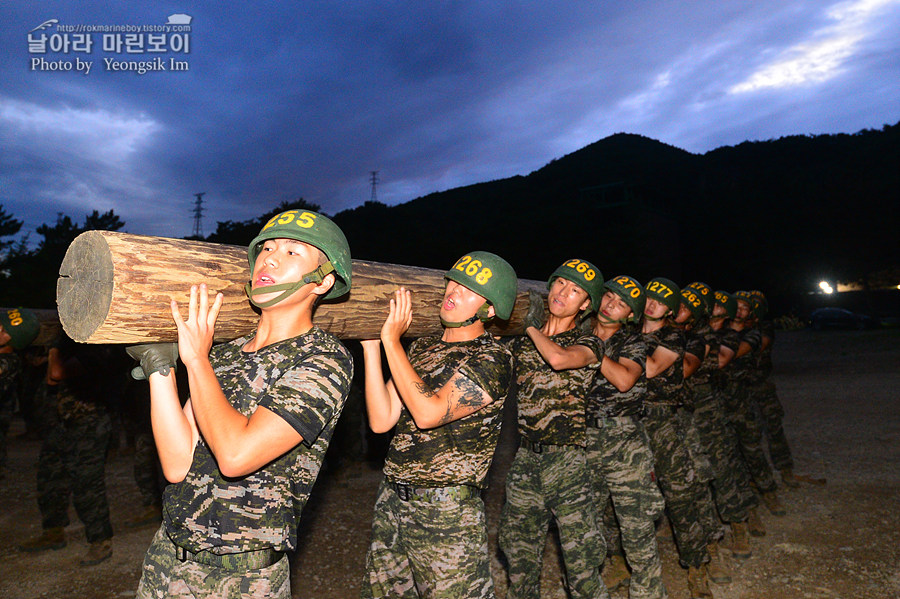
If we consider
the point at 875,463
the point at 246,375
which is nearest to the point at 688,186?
the point at 875,463

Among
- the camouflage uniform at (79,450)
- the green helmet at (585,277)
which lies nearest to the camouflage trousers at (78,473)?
the camouflage uniform at (79,450)

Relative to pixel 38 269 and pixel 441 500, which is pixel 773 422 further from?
pixel 38 269

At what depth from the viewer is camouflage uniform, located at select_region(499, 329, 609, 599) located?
11.9 ft

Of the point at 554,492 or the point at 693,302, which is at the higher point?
the point at 693,302

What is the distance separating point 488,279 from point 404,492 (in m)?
1.24

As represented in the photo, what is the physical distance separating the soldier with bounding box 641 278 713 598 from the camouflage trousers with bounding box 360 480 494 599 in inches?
103

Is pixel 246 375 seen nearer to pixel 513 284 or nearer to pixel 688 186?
pixel 513 284

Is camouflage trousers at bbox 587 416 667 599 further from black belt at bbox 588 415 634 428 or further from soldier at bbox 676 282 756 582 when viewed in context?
soldier at bbox 676 282 756 582

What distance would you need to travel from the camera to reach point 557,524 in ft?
12.1

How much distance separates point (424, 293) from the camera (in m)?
3.16

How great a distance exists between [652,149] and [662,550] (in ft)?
267

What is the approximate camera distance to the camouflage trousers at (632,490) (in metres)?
4.07

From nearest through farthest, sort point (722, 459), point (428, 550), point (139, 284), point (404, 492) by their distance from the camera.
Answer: point (139, 284) < point (428, 550) < point (404, 492) < point (722, 459)

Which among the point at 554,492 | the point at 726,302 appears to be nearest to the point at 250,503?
the point at 554,492
